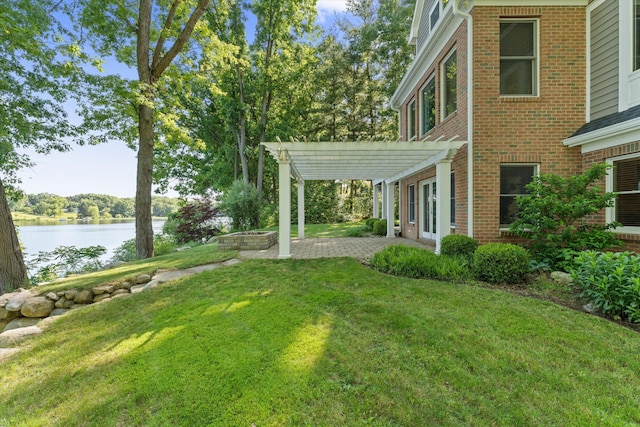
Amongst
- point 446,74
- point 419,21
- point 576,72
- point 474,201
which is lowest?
point 474,201

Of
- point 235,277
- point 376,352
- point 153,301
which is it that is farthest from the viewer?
point 235,277

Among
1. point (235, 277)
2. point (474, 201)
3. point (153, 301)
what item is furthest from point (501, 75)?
point (153, 301)

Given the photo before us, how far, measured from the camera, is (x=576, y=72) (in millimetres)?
6754

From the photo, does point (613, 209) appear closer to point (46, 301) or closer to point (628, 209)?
point (628, 209)

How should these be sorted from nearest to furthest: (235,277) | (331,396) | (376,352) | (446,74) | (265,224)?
(331,396)
(376,352)
(235,277)
(446,74)
(265,224)

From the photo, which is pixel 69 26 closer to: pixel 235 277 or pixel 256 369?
pixel 235 277

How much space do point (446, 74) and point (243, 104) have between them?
45.4 ft

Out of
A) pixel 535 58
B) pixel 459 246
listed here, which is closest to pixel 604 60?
pixel 535 58

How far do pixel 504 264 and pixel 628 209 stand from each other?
3.01 m

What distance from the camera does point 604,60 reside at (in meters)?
6.39

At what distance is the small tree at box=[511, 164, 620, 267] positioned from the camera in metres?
5.36

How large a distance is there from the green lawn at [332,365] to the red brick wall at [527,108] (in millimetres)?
3322

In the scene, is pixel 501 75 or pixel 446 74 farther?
pixel 446 74

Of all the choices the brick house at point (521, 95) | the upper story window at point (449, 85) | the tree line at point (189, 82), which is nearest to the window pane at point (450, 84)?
the upper story window at point (449, 85)
